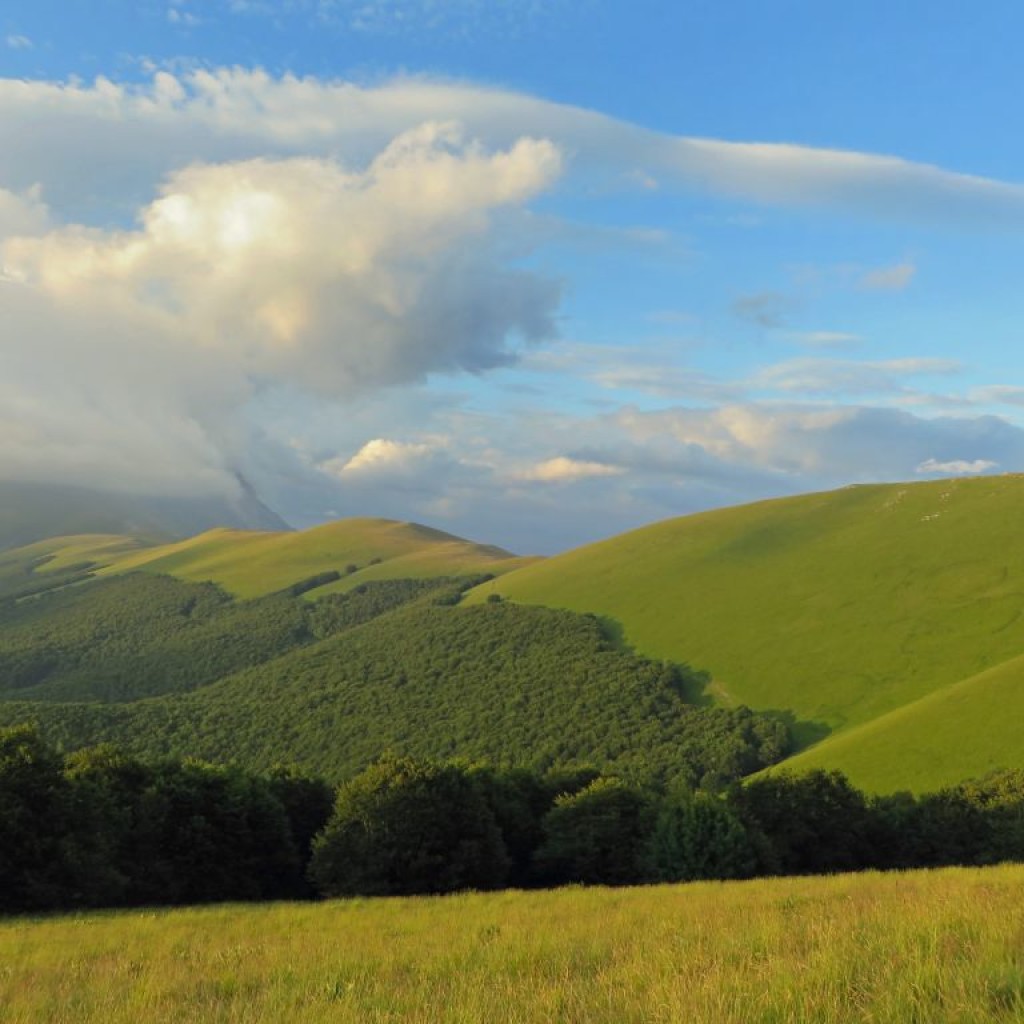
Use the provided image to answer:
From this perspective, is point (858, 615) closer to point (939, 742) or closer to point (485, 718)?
point (939, 742)

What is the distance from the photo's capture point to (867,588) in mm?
171375

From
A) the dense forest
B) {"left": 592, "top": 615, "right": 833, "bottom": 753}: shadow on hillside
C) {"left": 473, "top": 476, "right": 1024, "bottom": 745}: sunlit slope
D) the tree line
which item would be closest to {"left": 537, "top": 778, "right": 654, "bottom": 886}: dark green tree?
the tree line

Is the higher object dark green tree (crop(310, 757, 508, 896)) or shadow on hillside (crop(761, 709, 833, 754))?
dark green tree (crop(310, 757, 508, 896))

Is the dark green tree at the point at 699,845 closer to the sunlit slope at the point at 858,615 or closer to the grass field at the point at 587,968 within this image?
the grass field at the point at 587,968

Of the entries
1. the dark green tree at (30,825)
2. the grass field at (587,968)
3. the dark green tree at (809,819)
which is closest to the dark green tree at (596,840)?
the dark green tree at (809,819)

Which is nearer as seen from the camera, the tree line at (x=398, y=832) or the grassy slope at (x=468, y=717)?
the tree line at (x=398, y=832)

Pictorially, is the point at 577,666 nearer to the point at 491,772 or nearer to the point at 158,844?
the point at 491,772

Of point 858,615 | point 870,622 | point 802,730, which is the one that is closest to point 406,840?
point 802,730

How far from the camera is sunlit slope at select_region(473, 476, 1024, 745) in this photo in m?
139

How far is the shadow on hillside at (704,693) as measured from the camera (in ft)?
430

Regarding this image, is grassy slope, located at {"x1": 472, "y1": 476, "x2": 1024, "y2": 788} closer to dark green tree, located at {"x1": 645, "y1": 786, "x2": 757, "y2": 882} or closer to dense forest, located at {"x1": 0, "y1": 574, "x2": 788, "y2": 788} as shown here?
dense forest, located at {"x1": 0, "y1": 574, "x2": 788, "y2": 788}

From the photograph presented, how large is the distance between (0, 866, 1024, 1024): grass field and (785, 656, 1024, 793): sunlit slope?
282 feet

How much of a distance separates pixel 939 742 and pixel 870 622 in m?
59.3

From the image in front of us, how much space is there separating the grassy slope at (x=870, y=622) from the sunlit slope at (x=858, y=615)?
0.30 m
